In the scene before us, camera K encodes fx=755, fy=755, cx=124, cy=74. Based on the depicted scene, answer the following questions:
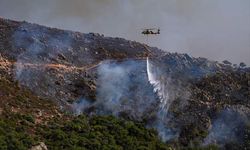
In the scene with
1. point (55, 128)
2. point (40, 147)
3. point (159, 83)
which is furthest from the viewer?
point (159, 83)

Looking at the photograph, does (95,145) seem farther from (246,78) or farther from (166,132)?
(246,78)

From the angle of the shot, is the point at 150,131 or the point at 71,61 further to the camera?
the point at 71,61

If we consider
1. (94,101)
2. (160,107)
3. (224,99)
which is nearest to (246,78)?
(224,99)

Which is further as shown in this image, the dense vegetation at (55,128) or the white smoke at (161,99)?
the white smoke at (161,99)

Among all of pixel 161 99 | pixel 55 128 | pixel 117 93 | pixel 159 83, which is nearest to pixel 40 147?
pixel 55 128

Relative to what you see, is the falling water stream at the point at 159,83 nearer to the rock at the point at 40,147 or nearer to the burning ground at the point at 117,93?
the burning ground at the point at 117,93

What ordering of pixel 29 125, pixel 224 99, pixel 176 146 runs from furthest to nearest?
pixel 224 99, pixel 176 146, pixel 29 125

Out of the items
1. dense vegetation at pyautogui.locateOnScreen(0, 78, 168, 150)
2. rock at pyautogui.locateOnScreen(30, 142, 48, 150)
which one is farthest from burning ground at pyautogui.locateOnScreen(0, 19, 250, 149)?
rock at pyautogui.locateOnScreen(30, 142, 48, 150)

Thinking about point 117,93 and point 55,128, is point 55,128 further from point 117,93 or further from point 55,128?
point 117,93

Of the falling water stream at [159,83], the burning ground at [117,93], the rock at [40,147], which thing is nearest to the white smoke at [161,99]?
the falling water stream at [159,83]
